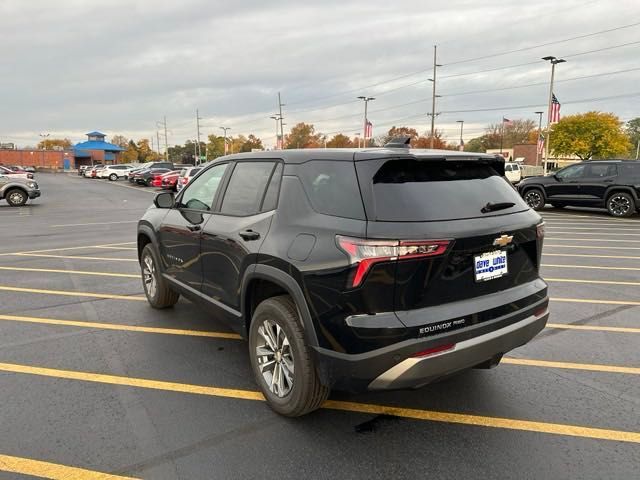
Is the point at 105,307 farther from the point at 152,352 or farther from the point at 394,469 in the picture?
the point at 394,469

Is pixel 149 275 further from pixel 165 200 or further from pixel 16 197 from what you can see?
pixel 16 197

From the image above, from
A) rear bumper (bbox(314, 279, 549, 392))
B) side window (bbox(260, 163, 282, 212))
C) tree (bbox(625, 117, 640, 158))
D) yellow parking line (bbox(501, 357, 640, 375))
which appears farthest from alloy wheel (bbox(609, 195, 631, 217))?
tree (bbox(625, 117, 640, 158))

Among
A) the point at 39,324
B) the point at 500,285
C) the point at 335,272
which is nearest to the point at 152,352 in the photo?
the point at 39,324

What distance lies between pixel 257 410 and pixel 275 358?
395mm

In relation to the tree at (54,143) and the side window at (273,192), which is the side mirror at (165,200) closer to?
the side window at (273,192)

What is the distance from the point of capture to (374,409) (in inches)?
129

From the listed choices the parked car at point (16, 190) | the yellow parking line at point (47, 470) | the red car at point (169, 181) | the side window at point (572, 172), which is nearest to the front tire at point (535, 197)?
the side window at point (572, 172)

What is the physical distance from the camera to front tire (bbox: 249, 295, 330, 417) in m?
2.89

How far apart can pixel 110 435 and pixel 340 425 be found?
4.78 ft

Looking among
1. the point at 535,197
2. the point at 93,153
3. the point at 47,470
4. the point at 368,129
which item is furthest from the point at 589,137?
the point at 93,153

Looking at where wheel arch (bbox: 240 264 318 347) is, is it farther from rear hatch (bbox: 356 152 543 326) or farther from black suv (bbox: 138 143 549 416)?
rear hatch (bbox: 356 152 543 326)

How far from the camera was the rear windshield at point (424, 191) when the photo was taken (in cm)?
265

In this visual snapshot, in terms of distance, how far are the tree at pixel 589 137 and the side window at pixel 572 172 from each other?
176 ft

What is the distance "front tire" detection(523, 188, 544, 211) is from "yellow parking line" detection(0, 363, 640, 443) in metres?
14.8
